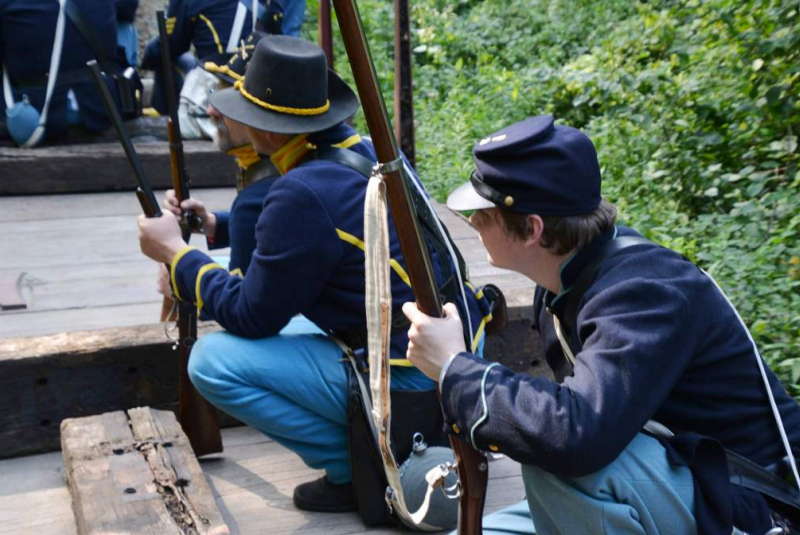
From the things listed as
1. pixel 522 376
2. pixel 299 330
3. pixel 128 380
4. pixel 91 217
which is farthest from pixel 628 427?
pixel 91 217

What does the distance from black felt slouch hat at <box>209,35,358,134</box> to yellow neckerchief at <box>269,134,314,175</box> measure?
0.08m

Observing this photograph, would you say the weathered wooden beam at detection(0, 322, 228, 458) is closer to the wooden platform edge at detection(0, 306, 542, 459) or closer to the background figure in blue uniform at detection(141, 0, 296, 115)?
the wooden platform edge at detection(0, 306, 542, 459)

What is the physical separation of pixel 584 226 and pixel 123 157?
5.03 metres

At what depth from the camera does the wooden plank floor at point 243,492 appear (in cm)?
327

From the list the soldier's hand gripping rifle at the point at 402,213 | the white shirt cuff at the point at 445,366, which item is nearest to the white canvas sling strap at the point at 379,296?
the soldier's hand gripping rifle at the point at 402,213

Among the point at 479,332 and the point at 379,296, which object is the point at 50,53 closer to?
the point at 479,332

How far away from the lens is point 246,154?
12.1 feet

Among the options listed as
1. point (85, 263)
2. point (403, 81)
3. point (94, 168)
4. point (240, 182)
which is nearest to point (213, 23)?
point (94, 168)

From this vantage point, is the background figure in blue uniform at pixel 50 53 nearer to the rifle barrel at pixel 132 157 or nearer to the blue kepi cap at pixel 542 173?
the rifle barrel at pixel 132 157

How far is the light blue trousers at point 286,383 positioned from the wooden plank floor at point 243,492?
0.22 metres

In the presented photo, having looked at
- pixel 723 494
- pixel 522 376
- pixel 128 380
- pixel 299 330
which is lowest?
pixel 128 380

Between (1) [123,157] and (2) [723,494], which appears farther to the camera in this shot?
(1) [123,157]

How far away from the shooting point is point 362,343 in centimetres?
325

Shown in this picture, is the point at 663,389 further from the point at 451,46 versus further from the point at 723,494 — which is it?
the point at 451,46
